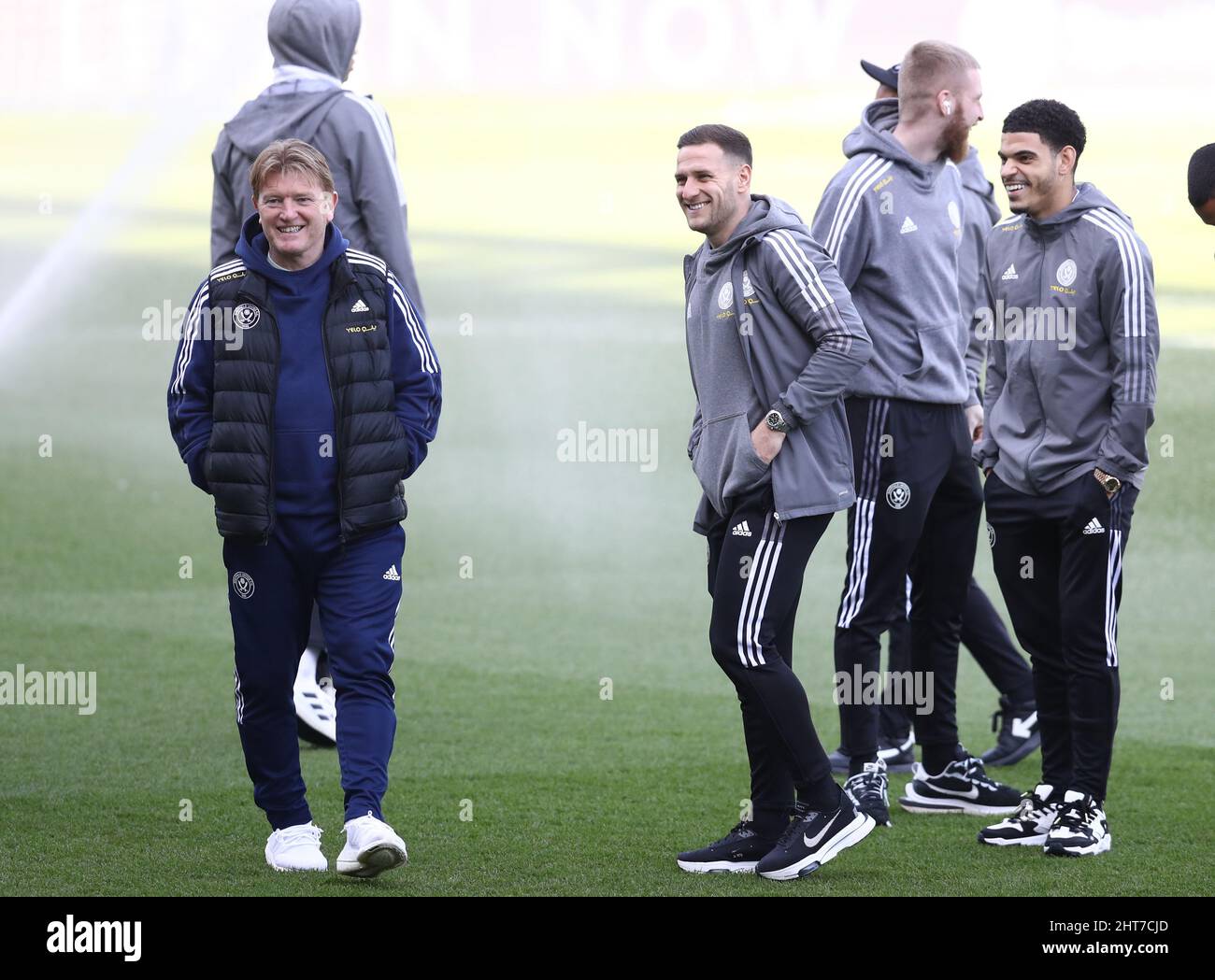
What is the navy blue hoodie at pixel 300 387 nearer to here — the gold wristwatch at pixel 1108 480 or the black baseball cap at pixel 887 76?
the gold wristwatch at pixel 1108 480

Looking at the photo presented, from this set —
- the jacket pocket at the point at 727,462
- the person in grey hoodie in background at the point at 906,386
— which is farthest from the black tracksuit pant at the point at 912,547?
the jacket pocket at the point at 727,462

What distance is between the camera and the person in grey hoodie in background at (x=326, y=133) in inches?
199

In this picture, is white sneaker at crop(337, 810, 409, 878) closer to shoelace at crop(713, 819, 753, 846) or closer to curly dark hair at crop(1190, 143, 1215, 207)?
shoelace at crop(713, 819, 753, 846)

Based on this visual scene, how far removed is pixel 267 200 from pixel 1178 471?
28.4ft

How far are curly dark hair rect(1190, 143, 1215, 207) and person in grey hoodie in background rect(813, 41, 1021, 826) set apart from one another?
38.3 inches

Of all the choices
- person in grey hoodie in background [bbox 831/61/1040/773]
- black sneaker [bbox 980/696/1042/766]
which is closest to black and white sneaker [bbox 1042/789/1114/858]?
person in grey hoodie in background [bbox 831/61/1040/773]

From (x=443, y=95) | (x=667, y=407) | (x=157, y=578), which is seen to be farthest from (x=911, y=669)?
(x=443, y=95)

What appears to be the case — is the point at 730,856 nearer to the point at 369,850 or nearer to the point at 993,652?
the point at 369,850

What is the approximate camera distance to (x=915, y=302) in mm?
4543

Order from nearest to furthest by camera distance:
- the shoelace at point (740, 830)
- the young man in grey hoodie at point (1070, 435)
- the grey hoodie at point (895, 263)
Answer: the shoelace at point (740, 830)
the young man in grey hoodie at point (1070, 435)
the grey hoodie at point (895, 263)

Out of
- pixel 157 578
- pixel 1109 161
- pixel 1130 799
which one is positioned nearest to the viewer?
pixel 1130 799

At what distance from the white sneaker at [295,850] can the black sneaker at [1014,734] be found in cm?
242

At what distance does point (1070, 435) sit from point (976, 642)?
59.6 inches
